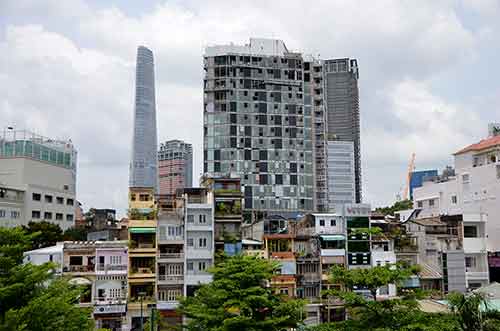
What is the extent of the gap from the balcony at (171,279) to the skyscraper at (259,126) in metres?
42.9

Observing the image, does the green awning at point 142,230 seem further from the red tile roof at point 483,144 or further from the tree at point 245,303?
the red tile roof at point 483,144

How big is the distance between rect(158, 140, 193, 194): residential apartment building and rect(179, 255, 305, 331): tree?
104 metres

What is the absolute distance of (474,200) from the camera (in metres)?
65.1

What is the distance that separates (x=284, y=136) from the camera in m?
95.2

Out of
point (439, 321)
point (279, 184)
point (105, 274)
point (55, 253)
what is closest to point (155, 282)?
point (105, 274)

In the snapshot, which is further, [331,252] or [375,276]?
[331,252]

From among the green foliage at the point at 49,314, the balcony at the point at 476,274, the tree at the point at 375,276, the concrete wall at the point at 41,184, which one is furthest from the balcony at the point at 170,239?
the balcony at the point at 476,274

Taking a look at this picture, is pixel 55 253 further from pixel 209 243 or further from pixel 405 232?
pixel 405 232

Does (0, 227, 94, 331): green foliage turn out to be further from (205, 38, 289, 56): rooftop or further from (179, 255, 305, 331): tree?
(205, 38, 289, 56): rooftop

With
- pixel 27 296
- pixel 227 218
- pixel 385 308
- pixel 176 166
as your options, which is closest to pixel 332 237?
pixel 227 218

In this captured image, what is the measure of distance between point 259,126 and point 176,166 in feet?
163

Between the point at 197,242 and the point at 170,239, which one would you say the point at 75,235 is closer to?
the point at 170,239

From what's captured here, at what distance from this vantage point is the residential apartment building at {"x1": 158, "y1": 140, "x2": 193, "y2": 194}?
13838 cm

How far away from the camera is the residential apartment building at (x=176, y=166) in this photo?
454ft
